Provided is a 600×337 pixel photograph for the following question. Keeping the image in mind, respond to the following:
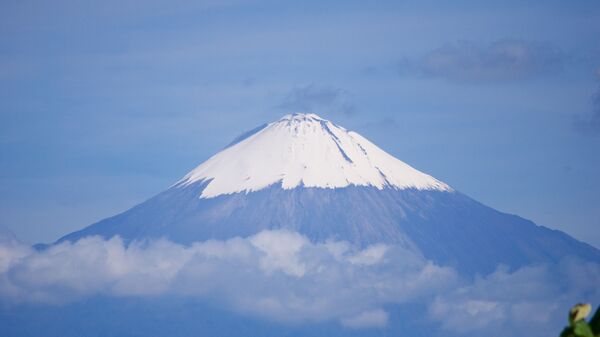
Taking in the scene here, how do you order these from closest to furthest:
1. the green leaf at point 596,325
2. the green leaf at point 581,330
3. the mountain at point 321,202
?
the green leaf at point 581,330 → the green leaf at point 596,325 → the mountain at point 321,202

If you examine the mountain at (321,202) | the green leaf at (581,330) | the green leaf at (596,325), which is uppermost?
the mountain at (321,202)

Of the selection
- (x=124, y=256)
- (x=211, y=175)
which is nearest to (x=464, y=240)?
(x=211, y=175)

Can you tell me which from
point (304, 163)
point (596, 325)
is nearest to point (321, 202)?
point (304, 163)

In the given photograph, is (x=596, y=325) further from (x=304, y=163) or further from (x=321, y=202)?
(x=321, y=202)

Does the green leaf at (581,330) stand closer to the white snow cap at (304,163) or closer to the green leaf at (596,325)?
the green leaf at (596,325)

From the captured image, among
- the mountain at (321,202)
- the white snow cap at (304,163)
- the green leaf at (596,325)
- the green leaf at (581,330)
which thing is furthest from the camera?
the white snow cap at (304,163)

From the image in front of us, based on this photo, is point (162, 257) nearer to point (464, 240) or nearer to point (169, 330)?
point (169, 330)

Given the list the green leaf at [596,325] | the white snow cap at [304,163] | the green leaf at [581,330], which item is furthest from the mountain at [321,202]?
the green leaf at [581,330]
